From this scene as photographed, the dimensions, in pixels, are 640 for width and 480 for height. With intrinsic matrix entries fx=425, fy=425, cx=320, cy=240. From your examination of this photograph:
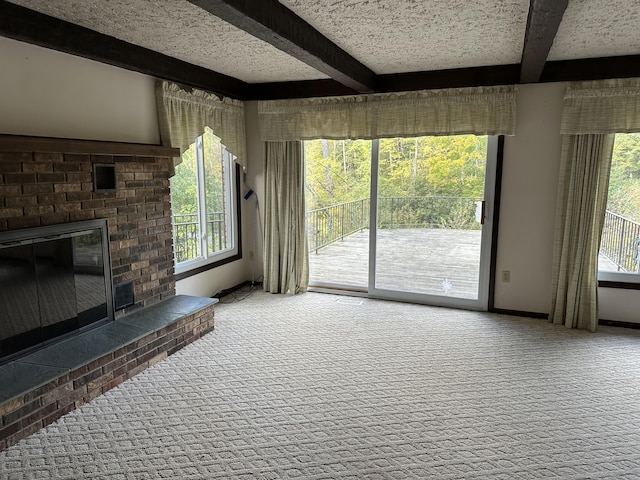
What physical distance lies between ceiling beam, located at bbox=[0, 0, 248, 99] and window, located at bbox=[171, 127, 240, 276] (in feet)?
2.41

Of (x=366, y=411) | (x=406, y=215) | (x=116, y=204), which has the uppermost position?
(x=116, y=204)

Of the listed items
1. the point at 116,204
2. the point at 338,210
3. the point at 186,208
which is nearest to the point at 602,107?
the point at 338,210

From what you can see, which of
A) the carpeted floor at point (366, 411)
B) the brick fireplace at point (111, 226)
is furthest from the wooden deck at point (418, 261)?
the brick fireplace at point (111, 226)

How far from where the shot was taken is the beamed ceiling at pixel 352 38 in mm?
2221

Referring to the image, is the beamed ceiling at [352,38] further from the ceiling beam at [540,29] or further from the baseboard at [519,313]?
the baseboard at [519,313]

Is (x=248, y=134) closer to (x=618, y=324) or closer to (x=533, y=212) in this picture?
(x=533, y=212)

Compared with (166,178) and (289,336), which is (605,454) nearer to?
(289,336)

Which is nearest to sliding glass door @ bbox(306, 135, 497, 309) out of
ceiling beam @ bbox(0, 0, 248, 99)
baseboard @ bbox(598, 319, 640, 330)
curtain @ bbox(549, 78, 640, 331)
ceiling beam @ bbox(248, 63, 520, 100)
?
ceiling beam @ bbox(248, 63, 520, 100)

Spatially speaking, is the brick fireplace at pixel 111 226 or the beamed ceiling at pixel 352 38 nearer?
the beamed ceiling at pixel 352 38

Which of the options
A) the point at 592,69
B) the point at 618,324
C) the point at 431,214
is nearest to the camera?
the point at 592,69

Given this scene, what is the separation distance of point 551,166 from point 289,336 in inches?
108

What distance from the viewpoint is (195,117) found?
3.87 m

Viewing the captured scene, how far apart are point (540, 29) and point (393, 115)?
196 cm

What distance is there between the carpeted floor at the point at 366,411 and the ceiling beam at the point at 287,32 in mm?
2092
